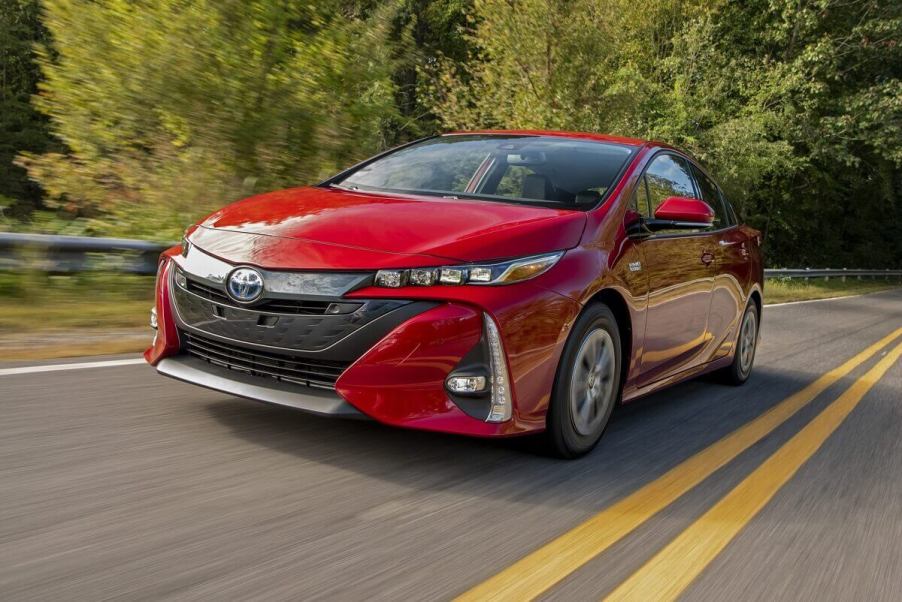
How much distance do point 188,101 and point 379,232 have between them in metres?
7.36

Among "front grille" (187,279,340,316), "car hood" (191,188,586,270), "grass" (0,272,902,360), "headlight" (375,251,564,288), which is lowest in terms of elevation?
"grass" (0,272,902,360)

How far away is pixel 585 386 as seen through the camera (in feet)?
13.2

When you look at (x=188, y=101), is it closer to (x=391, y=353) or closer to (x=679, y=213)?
(x=679, y=213)

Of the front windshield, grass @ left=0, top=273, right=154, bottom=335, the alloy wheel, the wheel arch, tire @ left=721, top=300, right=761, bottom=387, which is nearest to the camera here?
the alloy wheel

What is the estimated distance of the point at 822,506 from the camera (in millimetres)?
3758

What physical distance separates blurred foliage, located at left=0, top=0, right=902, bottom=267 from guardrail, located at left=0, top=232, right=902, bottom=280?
1611 mm

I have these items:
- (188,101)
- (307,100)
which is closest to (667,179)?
(307,100)

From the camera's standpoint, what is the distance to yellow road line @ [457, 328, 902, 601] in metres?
2.64

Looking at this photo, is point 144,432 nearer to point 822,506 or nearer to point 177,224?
point 822,506

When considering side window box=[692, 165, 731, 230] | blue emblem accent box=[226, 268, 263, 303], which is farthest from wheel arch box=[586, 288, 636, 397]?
side window box=[692, 165, 731, 230]

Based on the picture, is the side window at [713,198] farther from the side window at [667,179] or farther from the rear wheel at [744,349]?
the rear wheel at [744,349]

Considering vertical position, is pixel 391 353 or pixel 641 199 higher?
pixel 641 199

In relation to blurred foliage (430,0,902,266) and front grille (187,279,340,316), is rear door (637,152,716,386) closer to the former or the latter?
front grille (187,279,340,316)

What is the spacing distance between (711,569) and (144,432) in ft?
7.37
